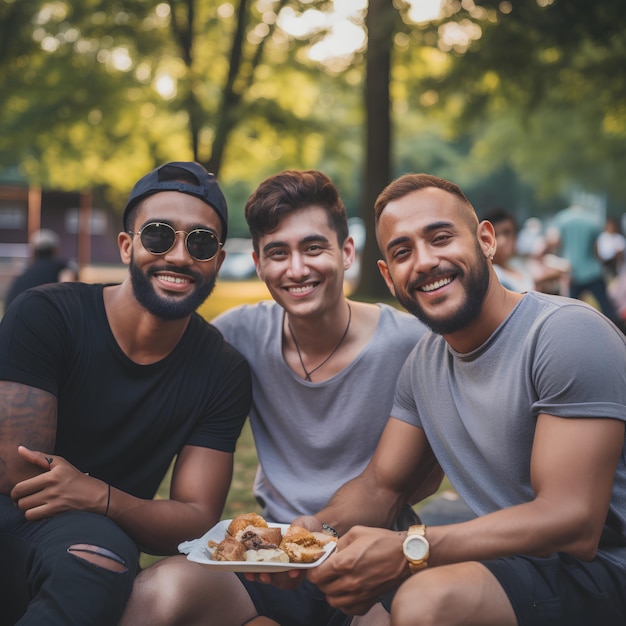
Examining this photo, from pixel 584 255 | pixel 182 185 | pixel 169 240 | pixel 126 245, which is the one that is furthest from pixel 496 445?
pixel 584 255

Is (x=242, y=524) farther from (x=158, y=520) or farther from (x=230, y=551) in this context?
(x=158, y=520)

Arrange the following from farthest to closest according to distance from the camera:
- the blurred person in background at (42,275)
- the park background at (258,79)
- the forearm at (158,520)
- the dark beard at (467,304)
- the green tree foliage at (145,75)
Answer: the green tree foliage at (145,75) → the park background at (258,79) → the blurred person in background at (42,275) → the forearm at (158,520) → the dark beard at (467,304)

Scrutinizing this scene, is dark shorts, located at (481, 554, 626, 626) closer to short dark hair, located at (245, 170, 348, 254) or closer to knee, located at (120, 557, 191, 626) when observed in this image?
knee, located at (120, 557, 191, 626)

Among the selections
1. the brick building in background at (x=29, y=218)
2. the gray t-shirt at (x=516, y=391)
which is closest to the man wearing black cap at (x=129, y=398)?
the gray t-shirt at (x=516, y=391)

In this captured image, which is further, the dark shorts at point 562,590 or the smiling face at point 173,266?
the smiling face at point 173,266

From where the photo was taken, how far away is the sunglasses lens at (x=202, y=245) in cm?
366

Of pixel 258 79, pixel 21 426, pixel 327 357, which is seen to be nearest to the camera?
pixel 21 426

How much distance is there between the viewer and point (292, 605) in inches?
137

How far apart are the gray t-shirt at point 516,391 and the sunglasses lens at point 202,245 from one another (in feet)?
3.52

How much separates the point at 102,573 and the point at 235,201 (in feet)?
182

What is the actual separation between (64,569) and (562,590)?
5.48 feet

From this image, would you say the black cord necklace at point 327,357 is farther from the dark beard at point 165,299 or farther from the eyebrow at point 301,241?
the dark beard at point 165,299

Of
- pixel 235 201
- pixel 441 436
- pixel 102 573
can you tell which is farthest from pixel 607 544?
pixel 235 201

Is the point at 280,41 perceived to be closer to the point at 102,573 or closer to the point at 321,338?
the point at 321,338
